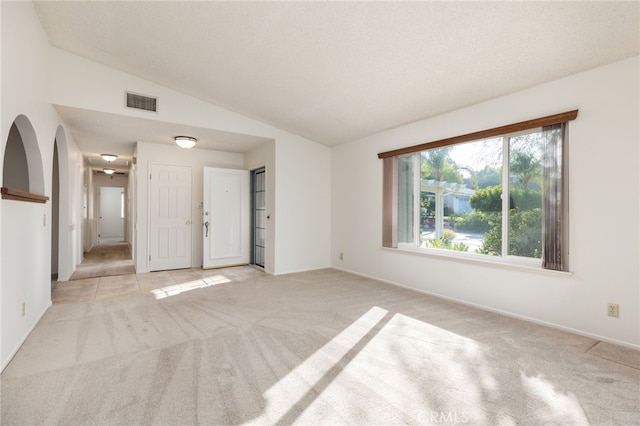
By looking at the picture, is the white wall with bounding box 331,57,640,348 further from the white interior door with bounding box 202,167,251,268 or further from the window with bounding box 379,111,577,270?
the white interior door with bounding box 202,167,251,268

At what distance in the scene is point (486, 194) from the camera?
12.1ft

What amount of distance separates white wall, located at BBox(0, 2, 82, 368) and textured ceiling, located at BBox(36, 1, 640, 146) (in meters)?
0.46

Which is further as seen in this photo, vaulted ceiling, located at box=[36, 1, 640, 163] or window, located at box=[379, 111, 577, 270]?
window, located at box=[379, 111, 577, 270]

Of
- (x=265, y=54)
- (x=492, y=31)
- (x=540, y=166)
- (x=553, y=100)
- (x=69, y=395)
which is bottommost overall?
(x=69, y=395)

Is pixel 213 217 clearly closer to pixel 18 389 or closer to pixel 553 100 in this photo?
pixel 18 389

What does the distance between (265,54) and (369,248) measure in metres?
3.28

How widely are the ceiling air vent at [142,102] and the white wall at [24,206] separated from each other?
0.85m

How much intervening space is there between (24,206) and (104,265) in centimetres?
419

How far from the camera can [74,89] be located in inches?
150

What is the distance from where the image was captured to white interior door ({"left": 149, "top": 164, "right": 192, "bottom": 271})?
5746mm

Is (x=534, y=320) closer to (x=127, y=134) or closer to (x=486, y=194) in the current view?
(x=486, y=194)

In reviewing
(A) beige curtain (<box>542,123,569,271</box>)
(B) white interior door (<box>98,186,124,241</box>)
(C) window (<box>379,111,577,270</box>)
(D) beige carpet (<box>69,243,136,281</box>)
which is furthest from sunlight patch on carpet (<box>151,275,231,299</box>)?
(B) white interior door (<box>98,186,124,241</box>)

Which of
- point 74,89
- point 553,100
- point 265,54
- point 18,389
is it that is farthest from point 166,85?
point 553,100

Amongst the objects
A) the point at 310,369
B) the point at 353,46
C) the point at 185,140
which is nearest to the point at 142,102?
the point at 185,140
